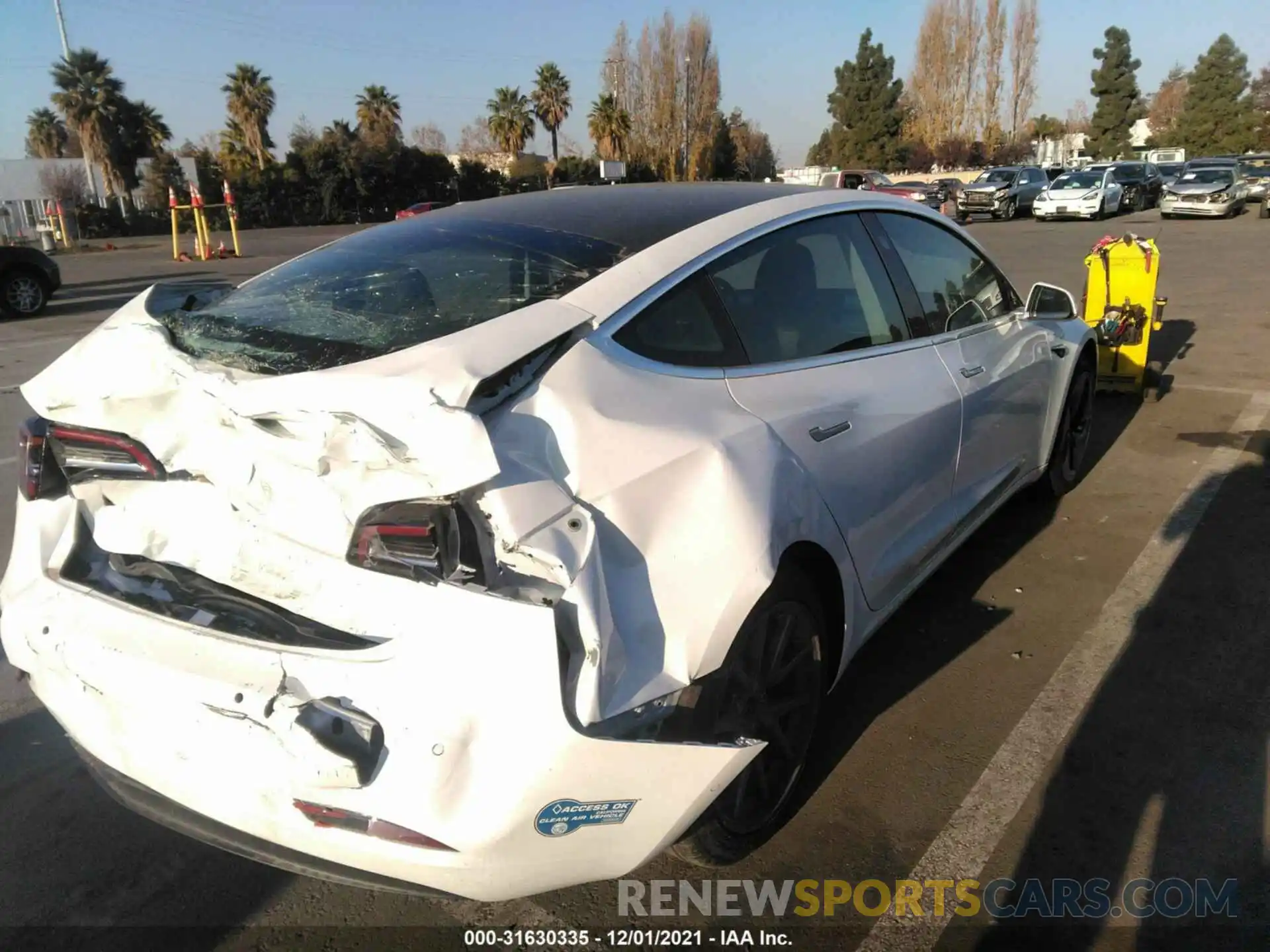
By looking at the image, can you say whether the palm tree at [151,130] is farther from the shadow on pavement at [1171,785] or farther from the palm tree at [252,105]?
the shadow on pavement at [1171,785]

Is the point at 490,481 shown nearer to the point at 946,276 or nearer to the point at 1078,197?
the point at 946,276

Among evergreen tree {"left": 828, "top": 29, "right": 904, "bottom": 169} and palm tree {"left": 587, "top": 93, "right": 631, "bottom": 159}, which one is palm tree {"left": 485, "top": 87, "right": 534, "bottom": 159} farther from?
evergreen tree {"left": 828, "top": 29, "right": 904, "bottom": 169}

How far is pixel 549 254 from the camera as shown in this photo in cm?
Answer: 263

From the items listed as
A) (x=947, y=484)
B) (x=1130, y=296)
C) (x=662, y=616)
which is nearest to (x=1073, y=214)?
(x=1130, y=296)

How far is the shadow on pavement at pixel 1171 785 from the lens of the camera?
2369 mm

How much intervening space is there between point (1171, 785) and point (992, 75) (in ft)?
255

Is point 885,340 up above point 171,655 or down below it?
above

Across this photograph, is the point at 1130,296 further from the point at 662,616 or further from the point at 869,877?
the point at 662,616

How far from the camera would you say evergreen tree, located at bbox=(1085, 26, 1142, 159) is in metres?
72.3

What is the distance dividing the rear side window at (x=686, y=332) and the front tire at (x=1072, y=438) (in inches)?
111

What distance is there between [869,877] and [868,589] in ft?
2.67

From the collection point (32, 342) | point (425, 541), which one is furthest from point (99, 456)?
point (32, 342)

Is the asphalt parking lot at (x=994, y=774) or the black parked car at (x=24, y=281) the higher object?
the black parked car at (x=24, y=281)

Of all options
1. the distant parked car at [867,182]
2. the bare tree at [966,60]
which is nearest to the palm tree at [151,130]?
the distant parked car at [867,182]
